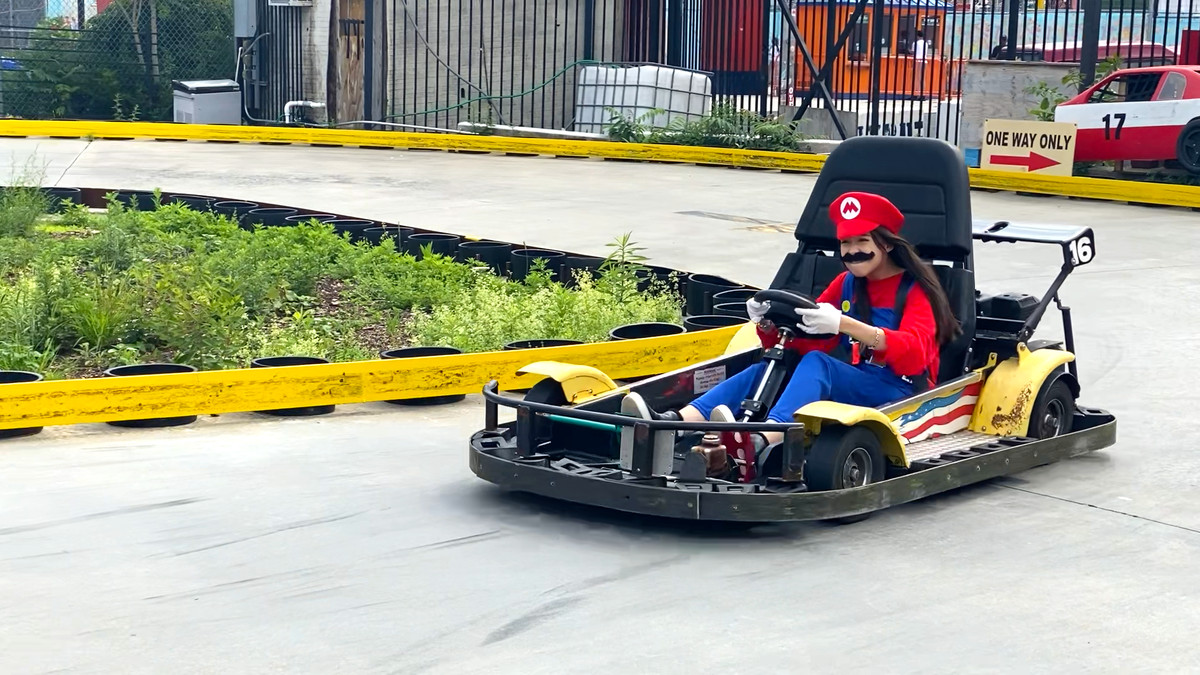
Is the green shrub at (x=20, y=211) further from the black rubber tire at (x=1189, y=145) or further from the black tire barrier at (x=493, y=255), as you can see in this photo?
the black rubber tire at (x=1189, y=145)

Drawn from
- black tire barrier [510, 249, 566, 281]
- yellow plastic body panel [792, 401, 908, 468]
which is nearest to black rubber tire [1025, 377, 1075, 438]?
yellow plastic body panel [792, 401, 908, 468]

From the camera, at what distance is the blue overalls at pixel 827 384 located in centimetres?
525

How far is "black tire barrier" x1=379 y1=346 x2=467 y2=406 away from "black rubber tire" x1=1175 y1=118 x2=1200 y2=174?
10393mm

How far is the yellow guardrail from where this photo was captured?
16.4 m

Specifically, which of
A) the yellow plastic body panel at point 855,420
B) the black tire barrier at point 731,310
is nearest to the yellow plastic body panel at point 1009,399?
the yellow plastic body panel at point 855,420

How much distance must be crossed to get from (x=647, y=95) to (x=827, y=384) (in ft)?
55.0

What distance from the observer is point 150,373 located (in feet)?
23.2

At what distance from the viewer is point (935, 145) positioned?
19.7 feet

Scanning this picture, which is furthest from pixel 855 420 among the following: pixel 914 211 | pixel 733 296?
pixel 733 296

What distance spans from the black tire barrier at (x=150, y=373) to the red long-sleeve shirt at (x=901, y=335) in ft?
9.02

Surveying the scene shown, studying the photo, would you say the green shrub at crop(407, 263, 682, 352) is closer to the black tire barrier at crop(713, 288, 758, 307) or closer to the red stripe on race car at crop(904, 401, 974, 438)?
the black tire barrier at crop(713, 288, 758, 307)

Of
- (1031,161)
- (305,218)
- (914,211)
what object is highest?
(1031,161)

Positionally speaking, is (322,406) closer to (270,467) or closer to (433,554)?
(270,467)

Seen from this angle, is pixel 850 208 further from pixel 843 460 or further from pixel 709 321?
pixel 709 321
